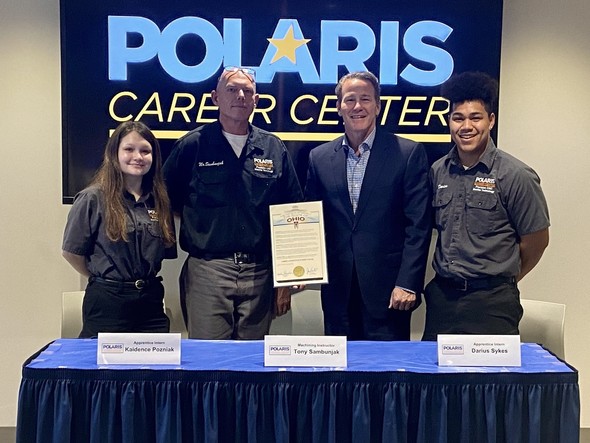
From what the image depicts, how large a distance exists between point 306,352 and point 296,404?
16 cm

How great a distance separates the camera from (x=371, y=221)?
9.41ft

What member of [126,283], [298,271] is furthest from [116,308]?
[298,271]

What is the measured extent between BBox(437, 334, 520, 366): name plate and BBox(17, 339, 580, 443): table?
50 millimetres

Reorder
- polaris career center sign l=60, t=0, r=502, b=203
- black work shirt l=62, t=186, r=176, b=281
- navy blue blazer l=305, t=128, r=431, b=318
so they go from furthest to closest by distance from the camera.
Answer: polaris career center sign l=60, t=0, r=502, b=203 → navy blue blazer l=305, t=128, r=431, b=318 → black work shirt l=62, t=186, r=176, b=281

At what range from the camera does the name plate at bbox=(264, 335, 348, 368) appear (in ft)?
6.29

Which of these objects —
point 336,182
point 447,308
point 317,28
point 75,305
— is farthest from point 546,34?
point 75,305

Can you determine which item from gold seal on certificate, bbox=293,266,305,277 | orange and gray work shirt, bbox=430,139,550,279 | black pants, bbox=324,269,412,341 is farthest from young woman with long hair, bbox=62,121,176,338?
orange and gray work shirt, bbox=430,139,550,279

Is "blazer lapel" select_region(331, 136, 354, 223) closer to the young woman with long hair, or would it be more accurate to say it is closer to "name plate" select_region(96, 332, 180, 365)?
the young woman with long hair

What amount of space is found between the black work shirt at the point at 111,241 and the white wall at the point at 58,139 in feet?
2.67

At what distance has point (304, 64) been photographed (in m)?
3.38

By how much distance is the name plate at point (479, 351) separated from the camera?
193 cm

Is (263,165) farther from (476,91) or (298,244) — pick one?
(476,91)

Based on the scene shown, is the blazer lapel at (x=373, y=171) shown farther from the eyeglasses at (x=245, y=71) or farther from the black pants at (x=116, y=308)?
the black pants at (x=116, y=308)

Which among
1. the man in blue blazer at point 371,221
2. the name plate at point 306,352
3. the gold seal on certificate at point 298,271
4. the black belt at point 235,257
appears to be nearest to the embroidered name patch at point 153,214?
the black belt at point 235,257
